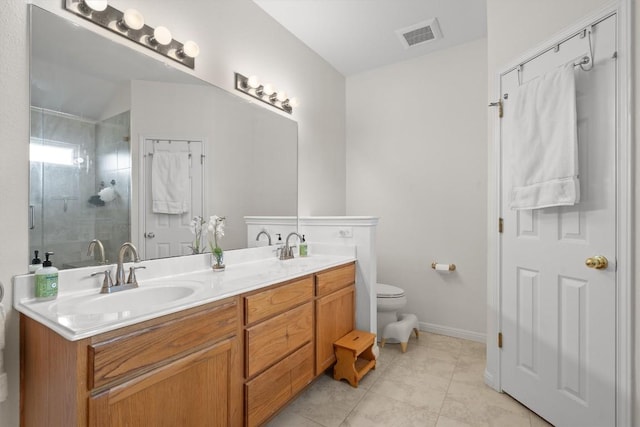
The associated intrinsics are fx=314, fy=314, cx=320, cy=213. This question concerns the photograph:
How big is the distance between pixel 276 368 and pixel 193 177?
118cm

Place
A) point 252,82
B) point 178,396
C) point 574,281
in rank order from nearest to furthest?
point 178,396 → point 574,281 → point 252,82

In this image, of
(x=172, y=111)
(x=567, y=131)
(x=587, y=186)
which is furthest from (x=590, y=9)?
(x=172, y=111)

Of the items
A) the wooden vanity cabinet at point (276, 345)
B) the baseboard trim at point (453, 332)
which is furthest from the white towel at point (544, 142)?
the baseboard trim at point (453, 332)

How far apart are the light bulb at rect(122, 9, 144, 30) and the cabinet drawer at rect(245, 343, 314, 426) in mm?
1820

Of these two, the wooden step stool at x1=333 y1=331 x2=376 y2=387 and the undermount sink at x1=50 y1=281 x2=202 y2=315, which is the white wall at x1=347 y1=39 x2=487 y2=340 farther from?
the undermount sink at x1=50 y1=281 x2=202 y2=315

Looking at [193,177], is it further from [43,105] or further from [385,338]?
[385,338]

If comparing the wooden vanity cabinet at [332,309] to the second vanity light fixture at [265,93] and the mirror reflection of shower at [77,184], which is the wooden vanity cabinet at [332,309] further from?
the second vanity light fixture at [265,93]

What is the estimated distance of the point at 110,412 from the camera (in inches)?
39.5

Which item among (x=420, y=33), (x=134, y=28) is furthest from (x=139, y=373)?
(x=420, y=33)

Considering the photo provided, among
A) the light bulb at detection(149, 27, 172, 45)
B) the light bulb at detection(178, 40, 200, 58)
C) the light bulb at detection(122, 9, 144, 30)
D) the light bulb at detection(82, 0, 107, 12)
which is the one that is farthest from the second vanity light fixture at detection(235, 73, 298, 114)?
the light bulb at detection(82, 0, 107, 12)

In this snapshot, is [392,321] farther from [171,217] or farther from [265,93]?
[265,93]

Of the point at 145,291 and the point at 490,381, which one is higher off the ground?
the point at 145,291

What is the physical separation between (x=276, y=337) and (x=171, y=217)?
34.8 inches

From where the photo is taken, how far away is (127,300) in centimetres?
140
